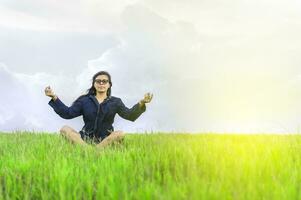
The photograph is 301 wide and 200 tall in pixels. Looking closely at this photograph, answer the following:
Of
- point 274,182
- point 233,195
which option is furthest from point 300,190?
point 233,195

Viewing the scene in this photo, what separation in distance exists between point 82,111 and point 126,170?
13.8 ft

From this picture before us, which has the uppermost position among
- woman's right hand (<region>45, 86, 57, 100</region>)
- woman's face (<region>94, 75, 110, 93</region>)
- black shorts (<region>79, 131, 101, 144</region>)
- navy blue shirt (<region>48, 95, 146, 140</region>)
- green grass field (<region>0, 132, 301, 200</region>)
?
woman's face (<region>94, 75, 110, 93</region>)

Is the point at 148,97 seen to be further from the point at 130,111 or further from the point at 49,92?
the point at 49,92

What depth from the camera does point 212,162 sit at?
16.8 ft

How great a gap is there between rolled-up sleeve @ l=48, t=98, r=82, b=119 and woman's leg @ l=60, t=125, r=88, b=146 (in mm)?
245

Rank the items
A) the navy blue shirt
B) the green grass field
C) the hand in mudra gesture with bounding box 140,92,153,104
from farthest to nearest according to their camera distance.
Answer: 1. the navy blue shirt
2. the hand in mudra gesture with bounding box 140,92,153,104
3. the green grass field

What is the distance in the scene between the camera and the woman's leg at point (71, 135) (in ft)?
28.3

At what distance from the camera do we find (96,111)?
9.05 m

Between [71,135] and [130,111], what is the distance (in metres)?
1.11

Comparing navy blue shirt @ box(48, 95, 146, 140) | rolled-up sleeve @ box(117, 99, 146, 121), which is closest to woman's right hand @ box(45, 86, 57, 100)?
navy blue shirt @ box(48, 95, 146, 140)

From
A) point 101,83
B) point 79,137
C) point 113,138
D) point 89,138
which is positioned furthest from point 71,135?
point 101,83

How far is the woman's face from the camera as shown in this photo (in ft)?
28.9

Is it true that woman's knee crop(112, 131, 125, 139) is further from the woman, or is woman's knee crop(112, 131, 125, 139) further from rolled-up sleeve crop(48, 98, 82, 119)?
rolled-up sleeve crop(48, 98, 82, 119)

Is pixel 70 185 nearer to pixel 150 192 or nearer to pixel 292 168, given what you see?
A: pixel 150 192
